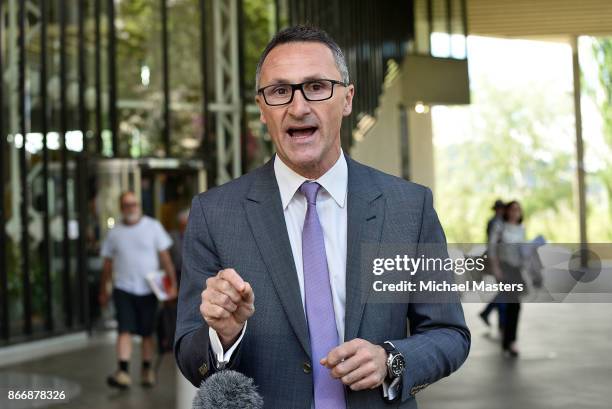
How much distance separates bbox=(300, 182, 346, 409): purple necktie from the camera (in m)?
2.09

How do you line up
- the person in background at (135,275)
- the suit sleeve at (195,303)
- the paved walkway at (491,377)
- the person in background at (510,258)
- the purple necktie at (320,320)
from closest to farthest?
the suit sleeve at (195,303) → the purple necktie at (320,320) → the person in background at (510,258) → the paved walkway at (491,377) → the person in background at (135,275)

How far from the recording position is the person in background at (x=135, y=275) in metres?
9.95

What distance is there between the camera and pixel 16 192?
13766 mm

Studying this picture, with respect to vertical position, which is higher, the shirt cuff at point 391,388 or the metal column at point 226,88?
the metal column at point 226,88

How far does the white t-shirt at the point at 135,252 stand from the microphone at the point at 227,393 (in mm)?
8294

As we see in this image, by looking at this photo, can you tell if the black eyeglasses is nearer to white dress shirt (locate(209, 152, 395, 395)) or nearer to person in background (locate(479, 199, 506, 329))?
white dress shirt (locate(209, 152, 395, 395))

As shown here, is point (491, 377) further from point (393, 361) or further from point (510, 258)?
point (393, 361)

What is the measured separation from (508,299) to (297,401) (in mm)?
606

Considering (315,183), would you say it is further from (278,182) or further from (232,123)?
(232,123)

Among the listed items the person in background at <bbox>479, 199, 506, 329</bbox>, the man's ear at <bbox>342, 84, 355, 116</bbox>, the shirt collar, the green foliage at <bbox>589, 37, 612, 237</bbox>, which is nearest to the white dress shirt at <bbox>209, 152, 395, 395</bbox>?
the shirt collar

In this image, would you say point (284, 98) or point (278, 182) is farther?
point (278, 182)

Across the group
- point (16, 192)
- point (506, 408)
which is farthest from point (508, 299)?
point (16, 192)

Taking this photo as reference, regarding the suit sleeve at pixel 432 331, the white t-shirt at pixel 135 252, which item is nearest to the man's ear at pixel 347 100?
the suit sleeve at pixel 432 331

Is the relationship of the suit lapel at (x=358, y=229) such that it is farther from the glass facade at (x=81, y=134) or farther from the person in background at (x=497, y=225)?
the glass facade at (x=81, y=134)
